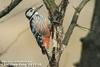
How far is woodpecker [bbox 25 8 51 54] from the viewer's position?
138 cm

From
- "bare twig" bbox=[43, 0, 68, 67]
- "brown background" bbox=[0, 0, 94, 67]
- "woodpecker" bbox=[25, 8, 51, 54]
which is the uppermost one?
"bare twig" bbox=[43, 0, 68, 67]

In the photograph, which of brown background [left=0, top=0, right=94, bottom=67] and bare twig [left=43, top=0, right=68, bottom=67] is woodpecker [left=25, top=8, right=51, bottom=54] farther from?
brown background [left=0, top=0, right=94, bottom=67]

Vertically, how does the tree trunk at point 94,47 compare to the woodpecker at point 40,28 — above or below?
below

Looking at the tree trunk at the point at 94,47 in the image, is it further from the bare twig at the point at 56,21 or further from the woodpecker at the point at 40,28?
the bare twig at the point at 56,21

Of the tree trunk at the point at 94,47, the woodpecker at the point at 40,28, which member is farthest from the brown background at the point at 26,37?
the woodpecker at the point at 40,28

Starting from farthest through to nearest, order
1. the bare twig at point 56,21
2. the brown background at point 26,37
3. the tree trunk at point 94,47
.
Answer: the brown background at point 26,37 → the tree trunk at point 94,47 → the bare twig at point 56,21

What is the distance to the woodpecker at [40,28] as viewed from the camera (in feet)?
4.53

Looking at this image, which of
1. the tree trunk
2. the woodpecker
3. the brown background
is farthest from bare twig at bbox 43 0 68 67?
the brown background

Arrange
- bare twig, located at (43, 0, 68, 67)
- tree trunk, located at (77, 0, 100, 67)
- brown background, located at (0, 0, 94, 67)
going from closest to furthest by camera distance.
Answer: bare twig, located at (43, 0, 68, 67)
tree trunk, located at (77, 0, 100, 67)
brown background, located at (0, 0, 94, 67)

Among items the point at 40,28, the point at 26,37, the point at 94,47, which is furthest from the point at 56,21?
the point at 26,37

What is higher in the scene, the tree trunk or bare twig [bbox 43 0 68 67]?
bare twig [bbox 43 0 68 67]

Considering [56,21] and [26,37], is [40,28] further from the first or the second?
[26,37]

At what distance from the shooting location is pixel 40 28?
4.58 feet

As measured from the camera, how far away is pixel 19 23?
3.58 m
